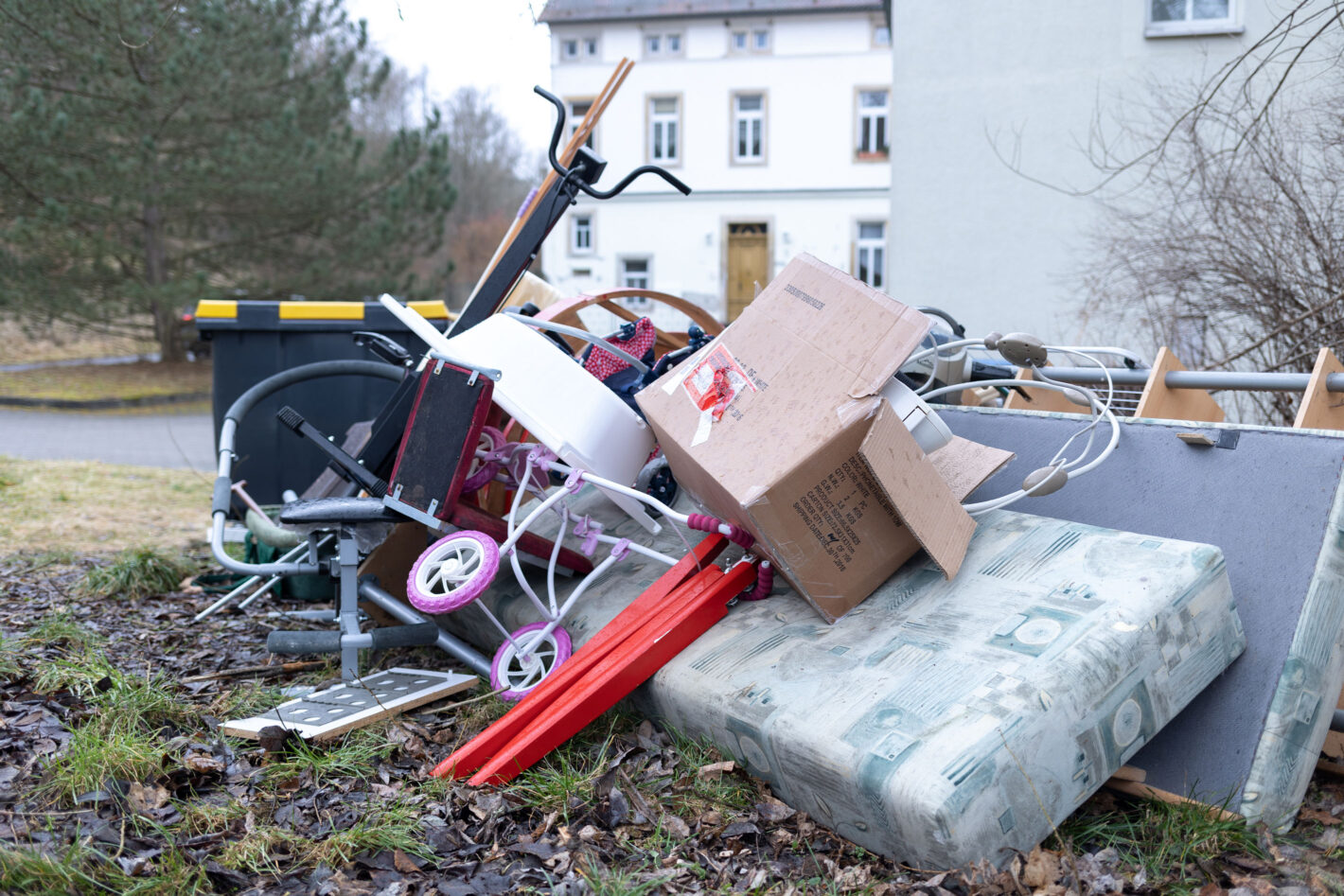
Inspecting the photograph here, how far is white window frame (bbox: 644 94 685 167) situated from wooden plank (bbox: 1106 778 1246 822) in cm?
2406

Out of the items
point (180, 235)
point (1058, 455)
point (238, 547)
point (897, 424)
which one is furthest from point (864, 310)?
point (180, 235)

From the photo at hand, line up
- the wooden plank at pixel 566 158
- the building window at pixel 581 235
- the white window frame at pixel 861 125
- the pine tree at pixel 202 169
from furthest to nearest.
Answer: the building window at pixel 581 235 → the white window frame at pixel 861 125 → the pine tree at pixel 202 169 → the wooden plank at pixel 566 158

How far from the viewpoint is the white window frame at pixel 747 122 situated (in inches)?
985

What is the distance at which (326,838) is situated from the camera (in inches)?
86.2

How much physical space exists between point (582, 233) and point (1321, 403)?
77.9 ft

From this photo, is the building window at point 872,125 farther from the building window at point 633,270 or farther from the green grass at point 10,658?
the green grass at point 10,658

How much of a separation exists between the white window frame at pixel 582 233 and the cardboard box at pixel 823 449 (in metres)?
23.1

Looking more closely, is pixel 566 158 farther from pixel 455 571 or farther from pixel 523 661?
pixel 523 661

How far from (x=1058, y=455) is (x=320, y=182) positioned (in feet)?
53.1

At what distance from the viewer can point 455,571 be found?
2.86 m

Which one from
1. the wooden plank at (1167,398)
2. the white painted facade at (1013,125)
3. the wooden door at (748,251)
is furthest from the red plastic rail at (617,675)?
the wooden door at (748,251)

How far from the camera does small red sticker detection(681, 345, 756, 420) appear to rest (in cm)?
278

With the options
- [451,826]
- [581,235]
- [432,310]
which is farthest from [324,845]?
[581,235]

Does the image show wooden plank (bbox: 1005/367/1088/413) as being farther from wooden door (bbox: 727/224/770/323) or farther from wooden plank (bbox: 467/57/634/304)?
wooden door (bbox: 727/224/770/323)
